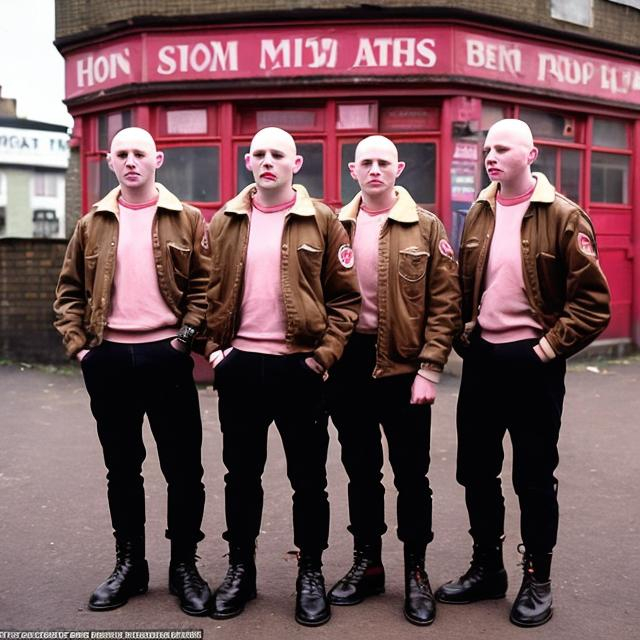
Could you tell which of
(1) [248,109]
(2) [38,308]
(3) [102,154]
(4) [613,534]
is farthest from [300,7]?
(4) [613,534]

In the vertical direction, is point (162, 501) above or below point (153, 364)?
below

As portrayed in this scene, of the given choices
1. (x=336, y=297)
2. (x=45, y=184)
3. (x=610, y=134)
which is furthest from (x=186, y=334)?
(x=45, y=184)

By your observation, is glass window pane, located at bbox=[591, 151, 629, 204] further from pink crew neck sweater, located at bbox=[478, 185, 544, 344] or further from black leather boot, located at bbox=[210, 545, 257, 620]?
black leather boot, located at bbox=[210, 545, 257, 620]

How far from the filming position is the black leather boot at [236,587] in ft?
11.8

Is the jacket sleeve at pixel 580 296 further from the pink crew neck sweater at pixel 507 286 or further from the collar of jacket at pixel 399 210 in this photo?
the collar of jacket at pixel 399 210

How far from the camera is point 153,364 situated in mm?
3633

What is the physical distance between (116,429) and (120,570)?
0.60m

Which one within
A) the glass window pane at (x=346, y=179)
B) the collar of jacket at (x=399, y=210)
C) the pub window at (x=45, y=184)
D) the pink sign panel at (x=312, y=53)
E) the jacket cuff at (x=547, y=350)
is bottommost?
the jacket cuff at (x=547, y=350)

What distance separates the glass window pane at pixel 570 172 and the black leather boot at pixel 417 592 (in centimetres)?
792

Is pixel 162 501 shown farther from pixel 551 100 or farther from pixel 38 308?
pixel 551 100

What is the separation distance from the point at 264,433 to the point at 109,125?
24.7 ft

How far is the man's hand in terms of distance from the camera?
11.6 feet

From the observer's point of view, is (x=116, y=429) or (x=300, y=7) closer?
(x=116, y=429)

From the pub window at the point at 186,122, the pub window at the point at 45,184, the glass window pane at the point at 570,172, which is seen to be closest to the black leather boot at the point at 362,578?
the pub window at the point at 186,122
